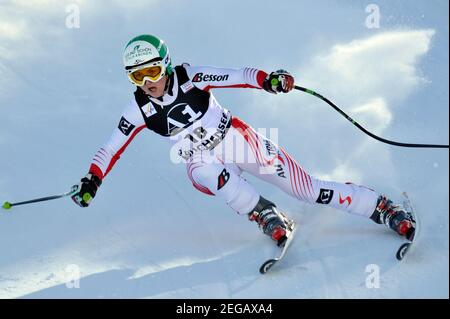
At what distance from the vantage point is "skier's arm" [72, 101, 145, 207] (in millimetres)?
6836

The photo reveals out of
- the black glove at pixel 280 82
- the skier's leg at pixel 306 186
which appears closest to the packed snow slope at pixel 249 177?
the skier's leg at pixel 306 186

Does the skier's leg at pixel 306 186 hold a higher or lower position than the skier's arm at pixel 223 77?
lower

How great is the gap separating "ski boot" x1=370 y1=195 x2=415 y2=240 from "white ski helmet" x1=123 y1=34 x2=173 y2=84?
2.01 metres

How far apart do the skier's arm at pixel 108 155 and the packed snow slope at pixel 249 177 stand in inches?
21.4

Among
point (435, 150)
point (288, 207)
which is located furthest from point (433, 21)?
point (288, 207)

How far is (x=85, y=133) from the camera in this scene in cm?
873

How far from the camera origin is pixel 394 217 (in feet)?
23.4

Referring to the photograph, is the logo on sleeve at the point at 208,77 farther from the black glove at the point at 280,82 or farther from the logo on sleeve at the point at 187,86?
the black glove at the point at 280,82

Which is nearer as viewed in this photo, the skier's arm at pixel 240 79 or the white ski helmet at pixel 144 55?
the white ski helmet at pixel 144 55

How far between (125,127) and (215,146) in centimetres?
70

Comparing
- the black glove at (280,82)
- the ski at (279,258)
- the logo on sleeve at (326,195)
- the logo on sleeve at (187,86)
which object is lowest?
the ski at (279,258)

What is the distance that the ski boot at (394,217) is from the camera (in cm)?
707

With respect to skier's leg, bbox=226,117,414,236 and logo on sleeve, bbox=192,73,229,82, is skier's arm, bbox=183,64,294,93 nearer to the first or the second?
logo on sleeve, bbox=192,73,229,82
